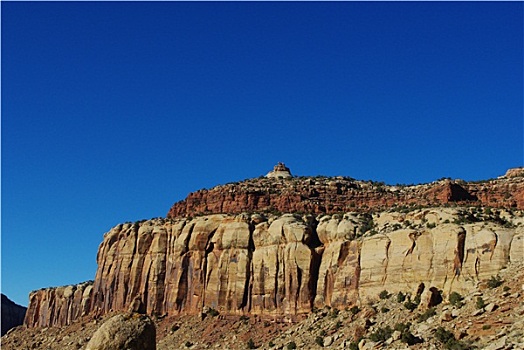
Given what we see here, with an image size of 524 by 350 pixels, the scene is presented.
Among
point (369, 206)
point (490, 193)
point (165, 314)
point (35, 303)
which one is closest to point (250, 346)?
point (165, 314)

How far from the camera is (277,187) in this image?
8831cm

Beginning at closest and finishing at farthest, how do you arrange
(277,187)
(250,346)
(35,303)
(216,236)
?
1. (250,346)
2. (216,236)
3. (277,187)
4. (35,303)

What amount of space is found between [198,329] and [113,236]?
88.3ft

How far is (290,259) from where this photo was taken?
2724 inches

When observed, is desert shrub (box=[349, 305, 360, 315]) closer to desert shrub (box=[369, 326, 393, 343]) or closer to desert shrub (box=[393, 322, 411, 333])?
desert shrub (box=[369, 326, 393, 343])

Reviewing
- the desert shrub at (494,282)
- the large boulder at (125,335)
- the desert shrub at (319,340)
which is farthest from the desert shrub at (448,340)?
the large boulder at (125,335)

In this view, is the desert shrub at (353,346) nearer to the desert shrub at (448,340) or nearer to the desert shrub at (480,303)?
the desert shrub at (448,340)

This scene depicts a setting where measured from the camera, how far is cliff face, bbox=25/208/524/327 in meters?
54.6

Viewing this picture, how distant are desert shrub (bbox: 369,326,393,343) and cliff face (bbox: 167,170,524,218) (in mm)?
25832

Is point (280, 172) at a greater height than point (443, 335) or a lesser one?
greater

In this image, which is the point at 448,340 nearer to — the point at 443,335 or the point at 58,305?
the point at 443,335

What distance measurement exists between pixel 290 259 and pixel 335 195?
1647 cm

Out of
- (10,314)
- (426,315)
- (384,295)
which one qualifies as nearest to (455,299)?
(426,315)

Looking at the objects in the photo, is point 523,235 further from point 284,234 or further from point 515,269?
point 284,234
